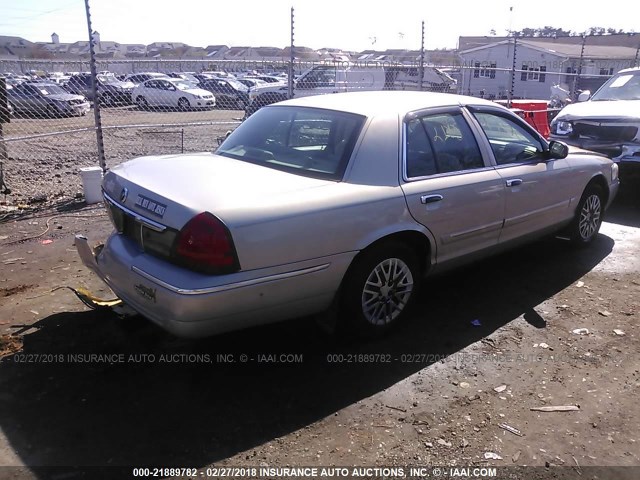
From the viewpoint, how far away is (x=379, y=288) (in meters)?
3.80

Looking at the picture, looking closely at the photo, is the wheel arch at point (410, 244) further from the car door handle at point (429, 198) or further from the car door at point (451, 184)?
the car door handle at point (429, 198)

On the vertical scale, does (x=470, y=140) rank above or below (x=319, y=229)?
above

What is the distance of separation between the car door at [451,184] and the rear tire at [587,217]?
5.24 ft

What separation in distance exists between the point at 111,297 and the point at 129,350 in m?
0.90

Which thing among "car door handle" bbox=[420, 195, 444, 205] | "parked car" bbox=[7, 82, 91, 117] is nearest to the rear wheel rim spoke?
"car door handle" bbox=[420, 195, 444, 205]

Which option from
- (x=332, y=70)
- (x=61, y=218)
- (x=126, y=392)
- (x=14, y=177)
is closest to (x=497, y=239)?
(x=126, y=392)

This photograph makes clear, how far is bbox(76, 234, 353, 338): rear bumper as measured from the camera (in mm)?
2994

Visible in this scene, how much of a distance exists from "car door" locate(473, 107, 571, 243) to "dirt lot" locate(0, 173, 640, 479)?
2.07ft

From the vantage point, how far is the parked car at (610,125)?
7738 mm

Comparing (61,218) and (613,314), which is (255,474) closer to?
(613,314)

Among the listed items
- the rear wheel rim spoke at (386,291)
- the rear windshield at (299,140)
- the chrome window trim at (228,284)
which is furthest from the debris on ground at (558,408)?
the rear windshield at (299,140)

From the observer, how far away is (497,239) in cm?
457

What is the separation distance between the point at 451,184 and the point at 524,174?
99cm

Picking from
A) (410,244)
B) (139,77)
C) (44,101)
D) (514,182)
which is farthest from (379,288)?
(139,77)
